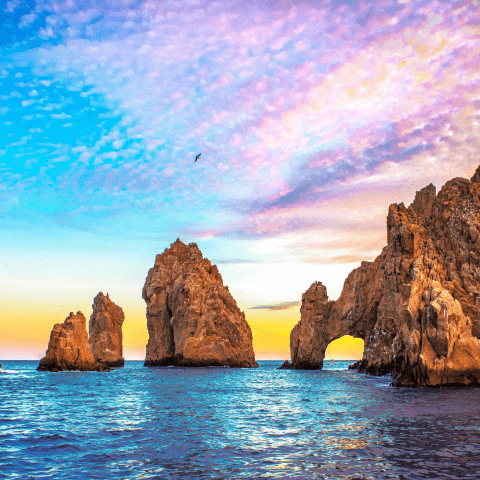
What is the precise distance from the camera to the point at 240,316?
103750mm

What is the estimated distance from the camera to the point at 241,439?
1795 centimetres

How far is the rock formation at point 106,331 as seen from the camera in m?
104

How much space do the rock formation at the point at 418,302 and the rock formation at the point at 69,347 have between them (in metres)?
40.6

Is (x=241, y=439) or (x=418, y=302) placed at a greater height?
(x=418, y=302)

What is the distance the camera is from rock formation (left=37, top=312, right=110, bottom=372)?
236 ft

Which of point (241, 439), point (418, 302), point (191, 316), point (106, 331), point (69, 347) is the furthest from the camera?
point (106, 331)

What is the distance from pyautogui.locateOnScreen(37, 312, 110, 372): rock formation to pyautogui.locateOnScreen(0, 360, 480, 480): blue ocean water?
42133 millimetres

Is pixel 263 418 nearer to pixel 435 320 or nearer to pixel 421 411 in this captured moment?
pixel 421 411

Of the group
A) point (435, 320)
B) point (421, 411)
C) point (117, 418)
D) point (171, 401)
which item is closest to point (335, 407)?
point (421, 411)

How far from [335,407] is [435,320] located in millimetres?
18746

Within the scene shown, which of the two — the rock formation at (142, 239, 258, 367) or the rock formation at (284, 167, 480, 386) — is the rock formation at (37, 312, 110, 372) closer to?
the rock formation at (142, 239, 258, 367)

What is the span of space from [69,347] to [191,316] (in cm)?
3072

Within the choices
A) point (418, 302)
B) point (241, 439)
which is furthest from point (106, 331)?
point (241, 439)

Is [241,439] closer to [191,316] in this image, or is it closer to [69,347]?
[69,347]
